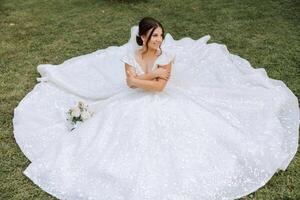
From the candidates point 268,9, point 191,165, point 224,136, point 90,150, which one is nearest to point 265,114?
point 224,136

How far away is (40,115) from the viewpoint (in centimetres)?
512

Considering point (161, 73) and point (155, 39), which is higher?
point (155, 39)

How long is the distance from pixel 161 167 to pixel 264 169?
88cm

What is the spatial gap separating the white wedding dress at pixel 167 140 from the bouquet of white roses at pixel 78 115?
0.12 meters

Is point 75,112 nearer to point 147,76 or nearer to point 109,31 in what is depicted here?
point 147,76

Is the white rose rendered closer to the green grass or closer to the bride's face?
the green grass

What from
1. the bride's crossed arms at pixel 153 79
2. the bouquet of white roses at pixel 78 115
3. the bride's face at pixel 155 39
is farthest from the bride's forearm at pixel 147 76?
the bouquet of white roses at pixel 78 115

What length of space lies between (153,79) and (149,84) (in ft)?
0.29

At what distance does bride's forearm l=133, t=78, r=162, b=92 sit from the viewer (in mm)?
4480

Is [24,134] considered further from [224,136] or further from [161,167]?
[224,136]

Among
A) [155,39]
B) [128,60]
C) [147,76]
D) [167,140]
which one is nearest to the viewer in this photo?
[167,140]

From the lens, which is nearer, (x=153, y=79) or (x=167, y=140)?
(x=167, y=140)

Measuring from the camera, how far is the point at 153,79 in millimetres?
4547

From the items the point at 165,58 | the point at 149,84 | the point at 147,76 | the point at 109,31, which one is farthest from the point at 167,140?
the point at 109,31
